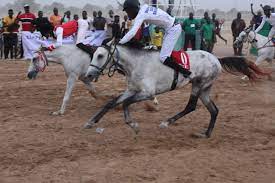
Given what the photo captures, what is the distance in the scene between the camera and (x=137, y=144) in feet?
25.5

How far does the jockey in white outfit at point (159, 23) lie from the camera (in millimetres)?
7805

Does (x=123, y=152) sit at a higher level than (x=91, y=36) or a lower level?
lower

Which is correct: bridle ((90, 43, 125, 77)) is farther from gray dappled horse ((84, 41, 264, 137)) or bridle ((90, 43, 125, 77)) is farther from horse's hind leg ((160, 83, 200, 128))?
horse's hind leg ((160, 83, 200, 128))

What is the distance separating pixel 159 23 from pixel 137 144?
1970 millimetres

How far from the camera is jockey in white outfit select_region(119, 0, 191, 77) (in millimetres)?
7805

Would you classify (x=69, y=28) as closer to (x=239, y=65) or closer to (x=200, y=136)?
(x=239, y=65)

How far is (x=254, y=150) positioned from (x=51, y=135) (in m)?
3.22

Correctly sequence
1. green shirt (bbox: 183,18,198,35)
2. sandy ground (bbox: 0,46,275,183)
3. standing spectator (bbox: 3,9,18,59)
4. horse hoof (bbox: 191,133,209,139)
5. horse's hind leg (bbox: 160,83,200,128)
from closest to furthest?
sandy ground (bbox: 0,46,275,183)
horse hoof (bbox: 191,133,209,139)
horse's hind leg (bbox: 160,83,200,128)
standing spectator (bbox: 3,9,18,59)
green shirt (bbox: 183,18,198,35)

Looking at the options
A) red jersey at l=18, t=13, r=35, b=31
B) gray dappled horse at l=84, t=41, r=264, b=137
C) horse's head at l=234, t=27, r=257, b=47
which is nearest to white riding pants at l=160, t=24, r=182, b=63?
gray dappled horse at l=84, t=41, r=264, b=137

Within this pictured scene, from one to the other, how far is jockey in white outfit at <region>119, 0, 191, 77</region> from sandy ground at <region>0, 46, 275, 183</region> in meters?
1.24

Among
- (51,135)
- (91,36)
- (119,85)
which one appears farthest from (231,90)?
(51,135)

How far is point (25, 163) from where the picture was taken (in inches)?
266

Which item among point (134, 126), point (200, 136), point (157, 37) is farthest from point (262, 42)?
point (134, 126)

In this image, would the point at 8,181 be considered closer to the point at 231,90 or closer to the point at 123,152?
the point at 123,152
